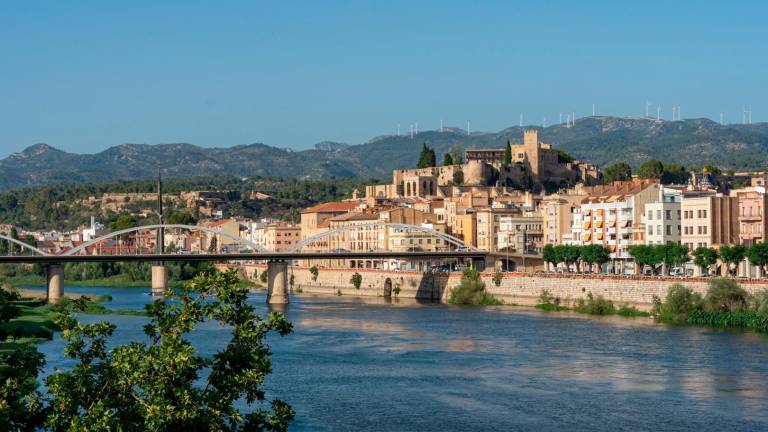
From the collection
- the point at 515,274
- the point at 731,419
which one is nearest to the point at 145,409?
the point at 731,419

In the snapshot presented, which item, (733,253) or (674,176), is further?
(674,176)

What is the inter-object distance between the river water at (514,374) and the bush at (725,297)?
2.31m

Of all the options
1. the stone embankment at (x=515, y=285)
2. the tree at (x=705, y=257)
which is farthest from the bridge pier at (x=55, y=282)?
the tree at (x=705, y=257)

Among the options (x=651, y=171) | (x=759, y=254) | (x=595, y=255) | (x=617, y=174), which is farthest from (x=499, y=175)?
(x=759, y=254)

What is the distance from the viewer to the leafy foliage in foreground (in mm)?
17547

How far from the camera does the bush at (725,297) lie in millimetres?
50875

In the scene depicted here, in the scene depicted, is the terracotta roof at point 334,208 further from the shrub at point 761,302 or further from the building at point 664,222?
the shrub at point 761,302

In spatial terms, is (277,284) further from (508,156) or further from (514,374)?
(508,156)

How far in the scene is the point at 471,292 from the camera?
69688 mm

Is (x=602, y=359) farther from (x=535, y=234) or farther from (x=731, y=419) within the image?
(x=535, y=234)

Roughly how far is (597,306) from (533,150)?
7449cm

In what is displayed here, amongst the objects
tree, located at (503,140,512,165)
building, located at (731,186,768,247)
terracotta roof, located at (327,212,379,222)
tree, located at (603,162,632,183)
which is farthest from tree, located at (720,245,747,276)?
tree, located at (503,140,512,165)

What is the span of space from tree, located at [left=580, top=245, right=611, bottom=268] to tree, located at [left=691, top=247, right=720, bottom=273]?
8744 millimetres

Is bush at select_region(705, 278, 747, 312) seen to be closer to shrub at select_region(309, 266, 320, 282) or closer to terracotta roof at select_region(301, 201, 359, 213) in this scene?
shrub at select_region(309, 266, 320, 282)
